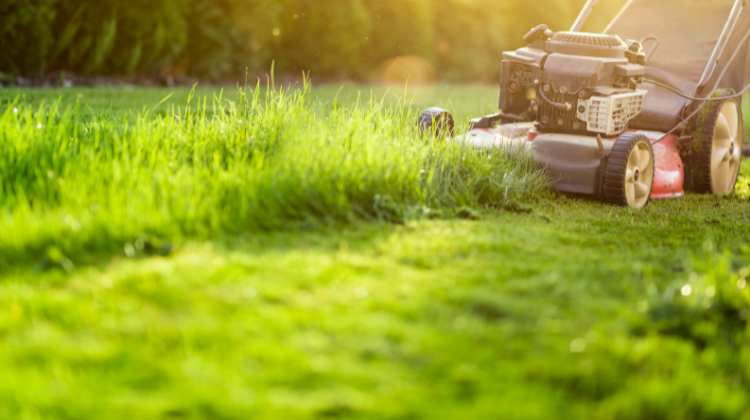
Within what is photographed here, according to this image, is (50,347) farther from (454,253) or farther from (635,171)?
(635,171)

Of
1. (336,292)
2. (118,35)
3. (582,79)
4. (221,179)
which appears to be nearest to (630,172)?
(582,79)

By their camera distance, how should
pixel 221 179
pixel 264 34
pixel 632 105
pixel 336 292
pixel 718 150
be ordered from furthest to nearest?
pixel 264 34 → pixel 718 150 → pixel 632 105 → pixel 221 179 → pixel 336 292

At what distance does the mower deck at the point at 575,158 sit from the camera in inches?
167

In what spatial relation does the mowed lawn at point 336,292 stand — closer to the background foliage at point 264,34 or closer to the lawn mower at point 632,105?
the lawn mower at point 632,105

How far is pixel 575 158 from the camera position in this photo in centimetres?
428

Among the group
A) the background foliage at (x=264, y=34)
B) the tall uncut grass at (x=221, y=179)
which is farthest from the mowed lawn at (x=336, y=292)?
the background foliage at (x=264, y=34)

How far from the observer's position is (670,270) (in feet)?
9.07

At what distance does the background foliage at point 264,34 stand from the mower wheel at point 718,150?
4.36 metres

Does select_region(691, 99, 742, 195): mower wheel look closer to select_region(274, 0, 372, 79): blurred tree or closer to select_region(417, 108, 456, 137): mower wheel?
select_region(417, 108, 456, 137): mower wheel

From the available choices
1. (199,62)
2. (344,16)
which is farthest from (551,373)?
Answer: (344,16)

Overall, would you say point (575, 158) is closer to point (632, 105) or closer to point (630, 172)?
point (630, 172)

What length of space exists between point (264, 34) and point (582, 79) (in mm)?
7572

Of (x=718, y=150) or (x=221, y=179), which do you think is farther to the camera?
(x=718, y=150)

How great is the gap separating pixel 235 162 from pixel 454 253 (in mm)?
1302
